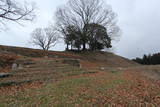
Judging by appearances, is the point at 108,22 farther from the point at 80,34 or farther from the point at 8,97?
the point at 8,97

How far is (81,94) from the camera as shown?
4719mm

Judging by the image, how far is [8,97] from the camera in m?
4.60

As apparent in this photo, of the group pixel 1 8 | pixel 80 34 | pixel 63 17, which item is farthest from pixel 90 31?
pixel 1 8

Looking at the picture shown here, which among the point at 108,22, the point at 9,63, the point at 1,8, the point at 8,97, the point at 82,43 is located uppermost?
the point at 108,22

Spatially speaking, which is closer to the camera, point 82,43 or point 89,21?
point 89,21

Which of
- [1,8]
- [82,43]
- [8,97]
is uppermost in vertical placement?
[1,8]

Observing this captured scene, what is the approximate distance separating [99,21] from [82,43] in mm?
5358

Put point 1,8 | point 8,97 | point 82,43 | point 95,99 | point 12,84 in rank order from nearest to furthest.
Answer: point 95,99, point 8,97, point 12,84, point 1,8, point 82,43

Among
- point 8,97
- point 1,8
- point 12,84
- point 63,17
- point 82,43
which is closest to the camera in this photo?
point 8,97

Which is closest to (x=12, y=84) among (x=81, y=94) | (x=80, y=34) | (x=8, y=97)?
(x=8, y=97)

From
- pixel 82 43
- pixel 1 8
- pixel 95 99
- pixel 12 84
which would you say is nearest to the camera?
pixel 95 99

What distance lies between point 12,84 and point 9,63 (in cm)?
548

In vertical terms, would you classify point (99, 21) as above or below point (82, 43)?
above

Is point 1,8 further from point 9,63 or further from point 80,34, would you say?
point 80,34
